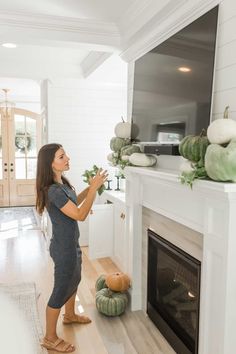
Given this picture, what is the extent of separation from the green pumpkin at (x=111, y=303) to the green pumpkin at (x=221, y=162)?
1.76 metres

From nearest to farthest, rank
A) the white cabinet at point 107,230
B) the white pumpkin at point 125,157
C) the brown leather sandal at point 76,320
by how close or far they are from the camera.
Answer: the white pumpkin at point 125,157
the brown leather sandal at point 76,320
the white cabinet at point 107,230

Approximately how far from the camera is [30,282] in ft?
11.8

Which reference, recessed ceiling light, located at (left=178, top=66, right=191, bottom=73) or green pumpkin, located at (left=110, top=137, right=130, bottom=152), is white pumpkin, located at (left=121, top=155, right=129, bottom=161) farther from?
recessed ceiling light, located at (left=178, top=66, right=191, bottom=73)

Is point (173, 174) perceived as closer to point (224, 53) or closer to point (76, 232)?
point (224, 53)

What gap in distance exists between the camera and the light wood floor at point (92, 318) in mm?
2498

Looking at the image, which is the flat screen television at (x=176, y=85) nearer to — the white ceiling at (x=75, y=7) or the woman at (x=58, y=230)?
the white ceiling at (x=75, y=7)

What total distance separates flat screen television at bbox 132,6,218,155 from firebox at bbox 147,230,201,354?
81 cm

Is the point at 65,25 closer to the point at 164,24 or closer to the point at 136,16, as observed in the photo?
the point at 136,16

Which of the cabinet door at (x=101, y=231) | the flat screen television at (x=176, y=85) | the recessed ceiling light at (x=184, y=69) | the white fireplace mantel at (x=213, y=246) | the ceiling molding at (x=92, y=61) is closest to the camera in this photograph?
the white fireplace mantel at (x=213, y=246)

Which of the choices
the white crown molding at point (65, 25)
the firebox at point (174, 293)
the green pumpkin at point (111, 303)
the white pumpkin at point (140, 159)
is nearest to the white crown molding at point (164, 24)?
the white crown molding at point (65, 25)

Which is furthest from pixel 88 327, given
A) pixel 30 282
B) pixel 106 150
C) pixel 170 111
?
pixel 106 150

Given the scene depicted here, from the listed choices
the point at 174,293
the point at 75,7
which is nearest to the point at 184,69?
the point at 75,7

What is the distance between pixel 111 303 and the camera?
288cm

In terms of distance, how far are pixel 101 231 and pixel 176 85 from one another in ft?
8.43
